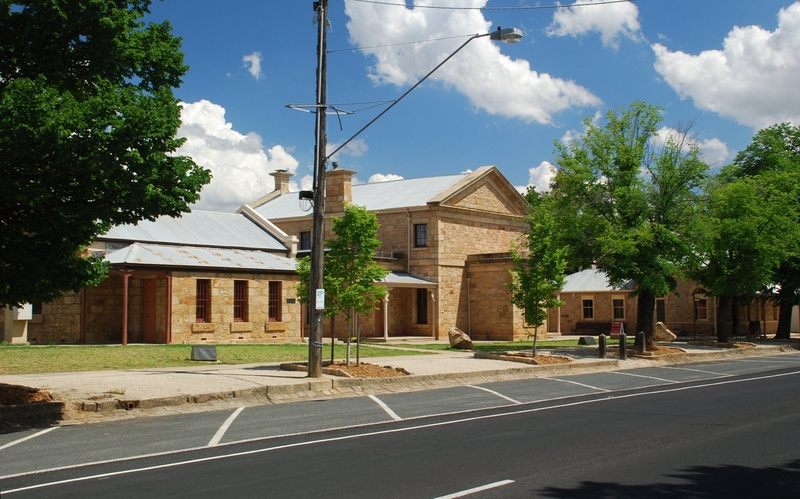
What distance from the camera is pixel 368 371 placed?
18.6 m

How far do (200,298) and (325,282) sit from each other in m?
13.4

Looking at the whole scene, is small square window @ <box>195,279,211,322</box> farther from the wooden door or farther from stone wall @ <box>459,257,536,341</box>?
stone wall @ <box>459,257,536,341</box>

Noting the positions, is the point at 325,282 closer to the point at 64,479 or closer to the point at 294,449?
the point at 294,449

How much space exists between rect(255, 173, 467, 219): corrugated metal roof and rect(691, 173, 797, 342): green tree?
45.7 ft

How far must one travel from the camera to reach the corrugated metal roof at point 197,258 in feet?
95.6

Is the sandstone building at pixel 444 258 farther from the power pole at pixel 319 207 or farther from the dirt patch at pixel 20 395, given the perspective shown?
the dirt patch at pixel 20 395

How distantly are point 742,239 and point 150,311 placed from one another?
24443mm

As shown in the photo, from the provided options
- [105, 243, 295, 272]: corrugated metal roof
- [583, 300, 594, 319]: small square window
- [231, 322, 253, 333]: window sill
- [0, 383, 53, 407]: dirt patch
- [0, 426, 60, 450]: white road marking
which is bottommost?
[0, 426, 60, 450]: white road marking

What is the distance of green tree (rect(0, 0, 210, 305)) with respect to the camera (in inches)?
418

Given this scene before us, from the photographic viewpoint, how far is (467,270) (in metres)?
40.2

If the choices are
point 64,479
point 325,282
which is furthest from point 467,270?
point 64,479

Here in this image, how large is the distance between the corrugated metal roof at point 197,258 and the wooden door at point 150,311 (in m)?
1.37

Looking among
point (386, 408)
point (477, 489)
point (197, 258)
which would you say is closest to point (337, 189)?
point (197, 258)

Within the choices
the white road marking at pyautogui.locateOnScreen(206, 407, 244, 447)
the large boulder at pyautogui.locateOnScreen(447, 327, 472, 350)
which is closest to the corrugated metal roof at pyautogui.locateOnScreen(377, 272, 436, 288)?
the large boulder at pyautogui.locateOnScreen(447, 327, 472, 350)
